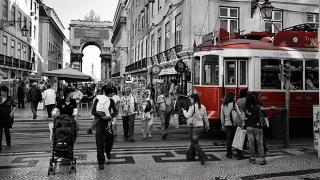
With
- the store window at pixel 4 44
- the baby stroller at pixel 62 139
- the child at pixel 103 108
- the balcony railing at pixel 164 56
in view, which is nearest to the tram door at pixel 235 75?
the child at pixel 103 108

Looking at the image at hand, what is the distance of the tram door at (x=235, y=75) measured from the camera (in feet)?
40.4

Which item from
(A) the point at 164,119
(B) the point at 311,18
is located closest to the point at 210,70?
(A) the point at 164,119

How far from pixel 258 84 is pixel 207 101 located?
173 centimetres

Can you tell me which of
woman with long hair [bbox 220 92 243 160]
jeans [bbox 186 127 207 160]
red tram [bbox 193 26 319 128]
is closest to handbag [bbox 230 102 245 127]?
woman with long hair [bbox 220 92 243 160]

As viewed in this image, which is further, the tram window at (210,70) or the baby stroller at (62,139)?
the tram window at (210,70)

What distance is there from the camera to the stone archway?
367 feet

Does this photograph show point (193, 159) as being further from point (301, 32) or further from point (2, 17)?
point (2, 17)

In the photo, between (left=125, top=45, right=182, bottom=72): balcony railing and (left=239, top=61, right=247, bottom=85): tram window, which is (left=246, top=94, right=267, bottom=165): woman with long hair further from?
(left=125, top=45, right=182, bottom=72): balcony railing

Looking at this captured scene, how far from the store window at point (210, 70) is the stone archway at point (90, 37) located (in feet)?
328

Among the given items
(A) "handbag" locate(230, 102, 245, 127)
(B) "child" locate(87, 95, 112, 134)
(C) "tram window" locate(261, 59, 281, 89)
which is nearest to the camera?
(B) "child" locate(87, 95, 112, 134)

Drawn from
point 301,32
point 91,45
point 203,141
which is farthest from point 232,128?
point 91,45

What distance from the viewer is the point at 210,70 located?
12.7 metres

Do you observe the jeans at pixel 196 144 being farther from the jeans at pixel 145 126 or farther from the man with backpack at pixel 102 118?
the jeans at pixel 145 126

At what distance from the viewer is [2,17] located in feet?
105
